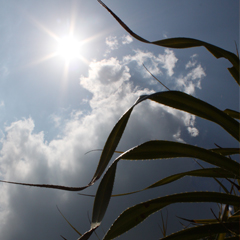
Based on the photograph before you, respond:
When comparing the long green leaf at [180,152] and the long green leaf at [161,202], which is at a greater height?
the long green leaf at [180,152]

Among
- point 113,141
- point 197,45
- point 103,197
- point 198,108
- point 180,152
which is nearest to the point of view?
point 103,197

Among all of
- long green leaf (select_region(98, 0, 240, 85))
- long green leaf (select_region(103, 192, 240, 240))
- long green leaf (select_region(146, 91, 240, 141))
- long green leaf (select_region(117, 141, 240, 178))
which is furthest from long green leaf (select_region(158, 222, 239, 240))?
long green leaf (select_region(98, 0, 240, 85))

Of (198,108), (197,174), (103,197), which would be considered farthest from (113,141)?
(197,174)

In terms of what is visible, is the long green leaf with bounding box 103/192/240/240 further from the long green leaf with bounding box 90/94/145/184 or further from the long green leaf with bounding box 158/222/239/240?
the long green leaf with bounding box 90/94/145/184

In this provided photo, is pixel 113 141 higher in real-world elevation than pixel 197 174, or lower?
higher

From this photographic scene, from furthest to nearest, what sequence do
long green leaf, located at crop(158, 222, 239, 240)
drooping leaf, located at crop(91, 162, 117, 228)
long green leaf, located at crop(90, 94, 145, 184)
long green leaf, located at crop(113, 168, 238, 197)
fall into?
long green leaf, located at crop(113, 168, 238, 197)
long green leaf, located at crop(158, 222, 239, 240)
long green leaf, located at crop(90, 94, 145, 184)
drooping leaf, located at crop(91, 162, 117, 228)

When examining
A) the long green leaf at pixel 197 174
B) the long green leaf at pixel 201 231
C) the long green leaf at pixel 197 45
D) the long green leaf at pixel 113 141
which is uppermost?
the long green leaf at pixel 197 45

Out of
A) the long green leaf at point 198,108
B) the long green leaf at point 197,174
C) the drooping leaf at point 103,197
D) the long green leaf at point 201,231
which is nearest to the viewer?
the drooping leaf at point 103,197

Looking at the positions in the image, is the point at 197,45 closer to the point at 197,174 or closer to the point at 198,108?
the point at 198,108

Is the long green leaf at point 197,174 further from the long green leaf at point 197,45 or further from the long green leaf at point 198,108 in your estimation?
the long green leaf at point 197,45

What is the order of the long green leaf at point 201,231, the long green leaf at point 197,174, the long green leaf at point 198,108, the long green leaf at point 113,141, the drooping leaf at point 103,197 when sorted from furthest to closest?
1. the long green leaf at point 197,174
2. the long green leaf at point 198,108
3. the long green leaf at point 201,231
4. the long green leaf at point 113,141
5. the drooping leaf at point 103,197

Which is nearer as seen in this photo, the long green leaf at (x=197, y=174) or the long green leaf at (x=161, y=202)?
the long green leaf at (x=161, y=202)

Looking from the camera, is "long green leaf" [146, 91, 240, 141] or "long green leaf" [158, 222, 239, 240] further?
"long green leaf" [146, 91, 240, 141]

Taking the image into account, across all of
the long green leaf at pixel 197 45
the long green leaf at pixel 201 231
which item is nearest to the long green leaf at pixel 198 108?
the long green leaf at pixel 197 45
